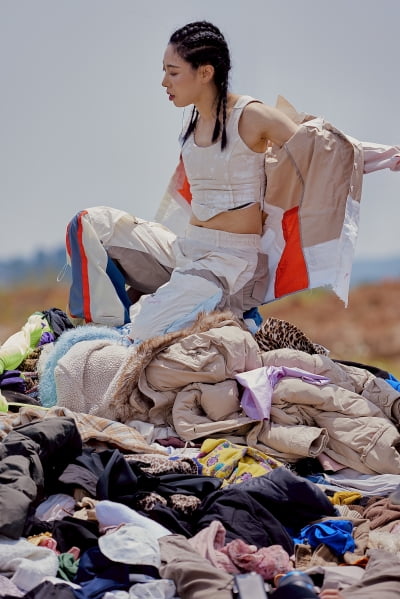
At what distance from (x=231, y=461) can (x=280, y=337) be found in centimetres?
104

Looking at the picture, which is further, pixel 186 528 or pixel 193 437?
pixel 193 437

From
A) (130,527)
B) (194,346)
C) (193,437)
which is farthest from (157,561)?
(194,346)

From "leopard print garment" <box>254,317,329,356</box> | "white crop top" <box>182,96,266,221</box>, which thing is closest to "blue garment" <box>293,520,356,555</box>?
"leopard print garment" <box>254,317,329,356</box>

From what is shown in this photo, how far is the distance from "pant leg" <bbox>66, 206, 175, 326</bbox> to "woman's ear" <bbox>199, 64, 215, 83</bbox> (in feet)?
2.89

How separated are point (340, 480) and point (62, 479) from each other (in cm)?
114

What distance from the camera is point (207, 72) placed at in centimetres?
488

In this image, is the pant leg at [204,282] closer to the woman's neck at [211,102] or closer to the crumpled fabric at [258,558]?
the woman's neck at [211,102]

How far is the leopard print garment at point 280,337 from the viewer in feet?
15.1

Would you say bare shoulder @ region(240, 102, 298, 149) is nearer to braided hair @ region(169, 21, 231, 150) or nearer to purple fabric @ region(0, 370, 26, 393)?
braided hair @ region(169, 21, 231, 150)

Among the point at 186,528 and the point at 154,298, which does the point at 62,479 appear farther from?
the point at 154,298

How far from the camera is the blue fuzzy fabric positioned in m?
4.45

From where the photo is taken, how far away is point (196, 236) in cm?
498

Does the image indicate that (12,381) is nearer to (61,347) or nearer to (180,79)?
(61,347)

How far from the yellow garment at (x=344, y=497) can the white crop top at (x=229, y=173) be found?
1.74 m
